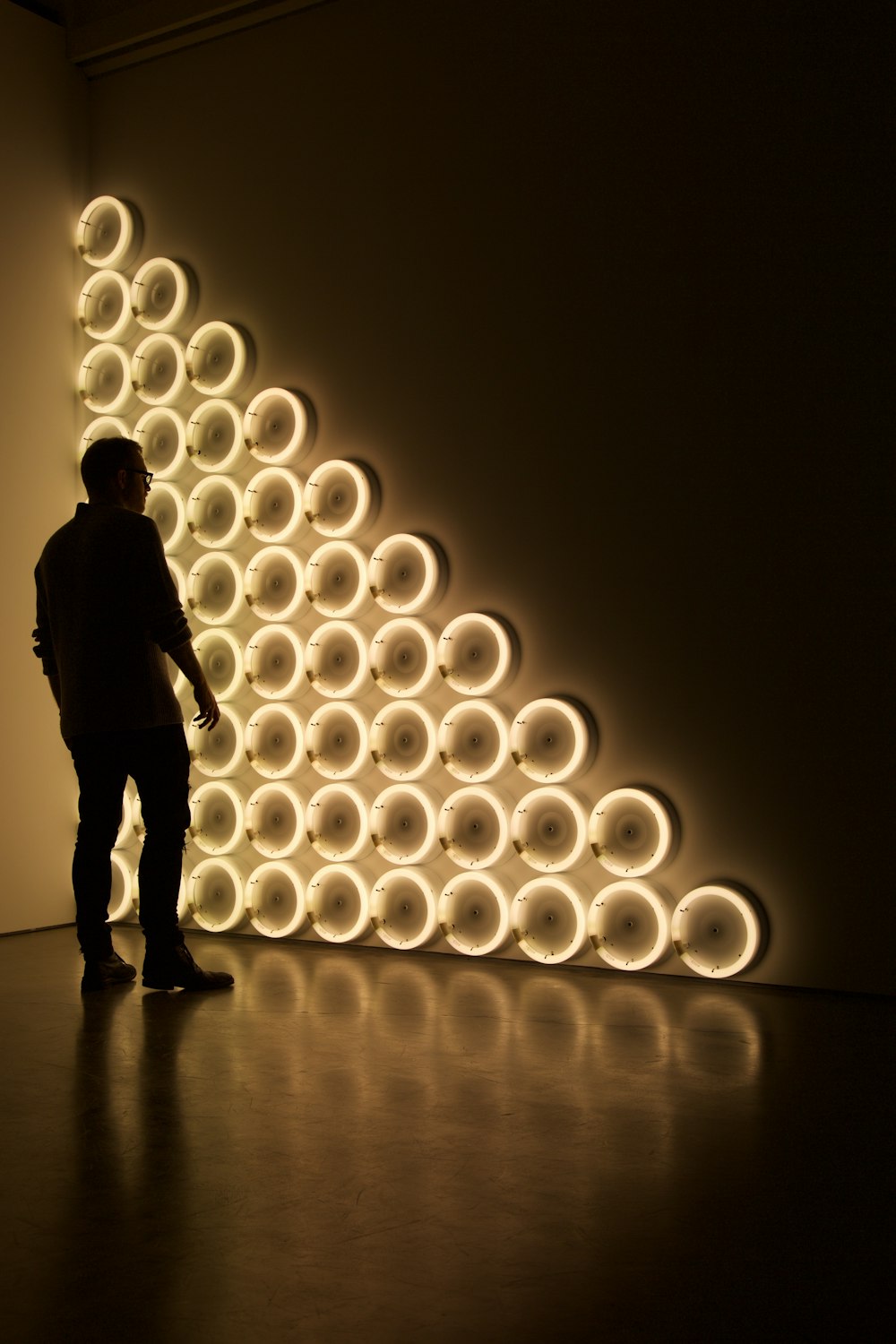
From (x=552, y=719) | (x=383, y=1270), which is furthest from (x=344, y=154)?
(x=383, y=1270)

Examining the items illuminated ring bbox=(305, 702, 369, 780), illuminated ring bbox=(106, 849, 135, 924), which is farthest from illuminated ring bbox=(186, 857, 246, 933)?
illuminated ring bbox=(305, 702, 369, 780)

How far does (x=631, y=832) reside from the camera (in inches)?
148

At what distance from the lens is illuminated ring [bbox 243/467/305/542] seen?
4.38m

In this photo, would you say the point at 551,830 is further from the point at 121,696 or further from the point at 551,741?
the point at 121,696

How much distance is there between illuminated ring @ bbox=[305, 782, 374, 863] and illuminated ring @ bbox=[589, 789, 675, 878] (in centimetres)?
81

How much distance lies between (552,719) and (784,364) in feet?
4.02

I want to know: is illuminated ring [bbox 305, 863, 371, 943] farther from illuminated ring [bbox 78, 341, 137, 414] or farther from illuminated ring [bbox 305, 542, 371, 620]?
illuminated ring [bbox 78, 341, 137, 414]

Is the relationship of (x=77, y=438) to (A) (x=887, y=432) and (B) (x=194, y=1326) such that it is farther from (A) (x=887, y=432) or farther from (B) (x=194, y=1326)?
(B) (x=194, y=1326)

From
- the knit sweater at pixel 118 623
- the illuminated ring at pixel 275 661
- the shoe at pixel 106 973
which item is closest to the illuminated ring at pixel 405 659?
the illuminated ring at pixel 275 661

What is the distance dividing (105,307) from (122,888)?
2.22 m

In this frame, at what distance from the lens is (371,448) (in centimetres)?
430

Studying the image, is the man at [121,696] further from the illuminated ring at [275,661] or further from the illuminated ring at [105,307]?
the illuminated ring at [105,307]

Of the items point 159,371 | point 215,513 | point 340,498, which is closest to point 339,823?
point 340,498

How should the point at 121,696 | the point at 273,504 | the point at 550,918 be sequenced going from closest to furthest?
the point at 121,696 < the point at 550,918 < the point at 273,504
